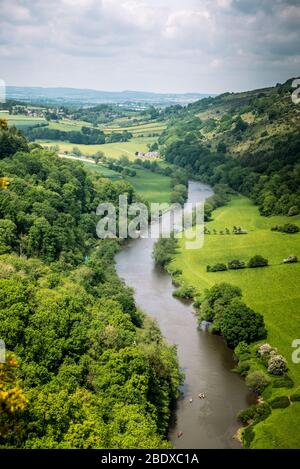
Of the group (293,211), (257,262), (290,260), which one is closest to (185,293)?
(257,262)

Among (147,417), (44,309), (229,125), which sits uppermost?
(229,125)

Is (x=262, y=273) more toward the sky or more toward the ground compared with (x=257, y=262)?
more toward the ground

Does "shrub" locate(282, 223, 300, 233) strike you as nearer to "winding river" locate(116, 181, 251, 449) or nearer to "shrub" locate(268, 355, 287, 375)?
"winding river" locate(116, 181, 251, 449)

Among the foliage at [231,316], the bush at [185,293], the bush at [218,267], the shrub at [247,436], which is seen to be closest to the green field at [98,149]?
the bush at [218,267]

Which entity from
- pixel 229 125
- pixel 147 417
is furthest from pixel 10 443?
pixel 229 125

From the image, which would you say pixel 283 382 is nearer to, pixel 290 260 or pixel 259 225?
pixel 290 260

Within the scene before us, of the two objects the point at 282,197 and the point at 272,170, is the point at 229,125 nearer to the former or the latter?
the point at 272,170
